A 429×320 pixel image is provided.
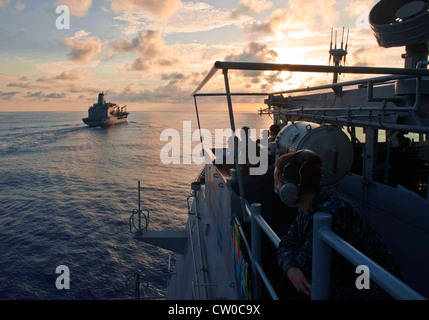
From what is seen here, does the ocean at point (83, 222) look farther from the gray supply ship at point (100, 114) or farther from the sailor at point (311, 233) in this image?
the gray supply ship at point (100, 114)

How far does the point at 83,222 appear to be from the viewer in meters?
26.2

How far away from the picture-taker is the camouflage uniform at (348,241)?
171cm

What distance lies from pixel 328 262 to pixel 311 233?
1.36ft

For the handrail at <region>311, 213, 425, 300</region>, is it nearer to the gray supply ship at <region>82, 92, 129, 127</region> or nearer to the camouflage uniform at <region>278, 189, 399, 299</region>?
the camouflage uniform at <region>278, 189, 399, 299</region>

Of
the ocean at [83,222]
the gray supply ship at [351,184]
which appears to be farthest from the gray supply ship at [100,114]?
the gray supply ship at [351,184]

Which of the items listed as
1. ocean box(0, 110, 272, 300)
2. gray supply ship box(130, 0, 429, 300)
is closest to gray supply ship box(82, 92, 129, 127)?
ocean box(0, 110, 272, 300)

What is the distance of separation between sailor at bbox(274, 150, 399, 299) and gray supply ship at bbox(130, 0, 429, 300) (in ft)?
0.63

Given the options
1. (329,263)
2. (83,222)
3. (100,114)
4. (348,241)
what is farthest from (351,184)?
(100,114)

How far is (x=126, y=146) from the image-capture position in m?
65.3

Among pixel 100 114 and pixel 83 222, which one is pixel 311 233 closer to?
pixel 83 222

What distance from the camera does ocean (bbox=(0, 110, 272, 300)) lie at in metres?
19.1
